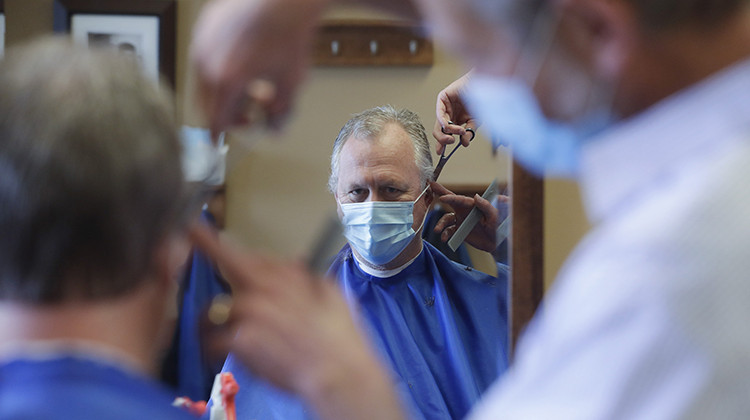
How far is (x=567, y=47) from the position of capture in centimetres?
69

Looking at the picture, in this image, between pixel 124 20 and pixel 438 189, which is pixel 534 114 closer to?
pixel 438 189

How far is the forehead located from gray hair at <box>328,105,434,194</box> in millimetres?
15

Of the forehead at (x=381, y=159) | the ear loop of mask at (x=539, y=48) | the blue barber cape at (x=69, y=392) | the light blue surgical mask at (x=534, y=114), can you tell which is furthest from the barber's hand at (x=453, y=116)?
the blue barber cape at (x=69, y=392)

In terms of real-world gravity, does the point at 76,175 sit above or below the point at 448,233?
above

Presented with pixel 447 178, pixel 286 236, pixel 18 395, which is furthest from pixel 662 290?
pixel 447 178

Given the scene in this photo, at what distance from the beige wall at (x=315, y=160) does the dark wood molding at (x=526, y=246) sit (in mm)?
16

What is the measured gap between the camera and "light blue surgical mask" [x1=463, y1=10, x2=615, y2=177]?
70cm

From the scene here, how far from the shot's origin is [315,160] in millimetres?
2656

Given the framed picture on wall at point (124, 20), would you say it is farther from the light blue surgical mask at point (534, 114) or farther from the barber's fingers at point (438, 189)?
the light blue surgical mask at point (534, 114)

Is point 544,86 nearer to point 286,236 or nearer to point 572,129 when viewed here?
point 572,129

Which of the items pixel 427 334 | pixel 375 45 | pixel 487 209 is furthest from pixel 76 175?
pixel 375 45

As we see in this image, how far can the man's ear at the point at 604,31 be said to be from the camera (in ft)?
2.14

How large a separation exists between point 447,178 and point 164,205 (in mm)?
1465

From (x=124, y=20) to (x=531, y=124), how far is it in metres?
2.78
